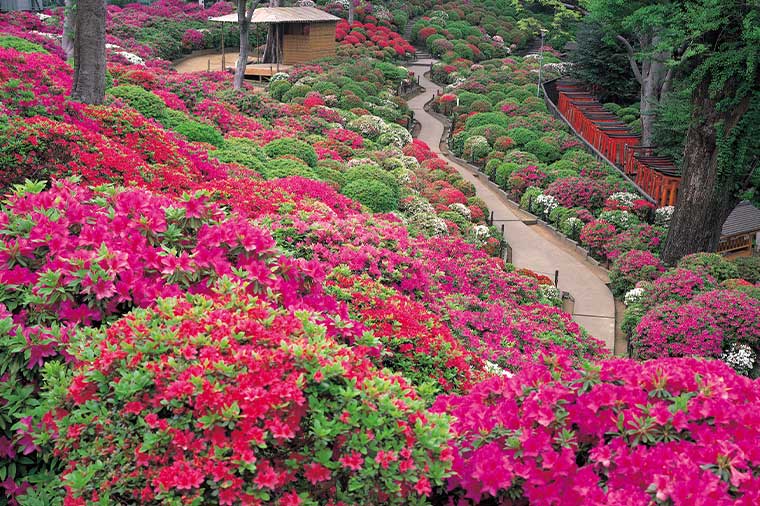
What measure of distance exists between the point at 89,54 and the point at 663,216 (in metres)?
14.5

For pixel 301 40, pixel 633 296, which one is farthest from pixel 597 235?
pixel 301 40

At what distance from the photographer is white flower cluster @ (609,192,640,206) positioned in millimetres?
20047

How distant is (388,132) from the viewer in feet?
80.6

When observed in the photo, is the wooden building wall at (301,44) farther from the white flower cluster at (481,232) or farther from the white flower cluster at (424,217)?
the white flower cluster at (424,217)

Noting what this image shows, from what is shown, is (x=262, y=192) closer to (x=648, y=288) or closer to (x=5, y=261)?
(x=5, y=261)

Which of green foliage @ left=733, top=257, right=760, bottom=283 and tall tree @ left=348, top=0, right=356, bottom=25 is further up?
tall tree @ left=348, top=0, right=356, bottom=25

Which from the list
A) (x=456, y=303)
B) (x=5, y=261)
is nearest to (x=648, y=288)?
(x=456, y=303)

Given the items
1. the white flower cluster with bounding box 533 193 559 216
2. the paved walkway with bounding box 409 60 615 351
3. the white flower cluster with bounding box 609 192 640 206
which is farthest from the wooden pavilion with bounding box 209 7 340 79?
the white flower cluster with bounding box 609 192 640 206

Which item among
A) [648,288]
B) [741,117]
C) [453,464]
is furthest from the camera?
[741,117]

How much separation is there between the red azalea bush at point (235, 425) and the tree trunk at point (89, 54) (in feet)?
26.7

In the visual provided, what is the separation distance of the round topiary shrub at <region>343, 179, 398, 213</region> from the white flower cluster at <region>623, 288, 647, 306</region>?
16.5 feet

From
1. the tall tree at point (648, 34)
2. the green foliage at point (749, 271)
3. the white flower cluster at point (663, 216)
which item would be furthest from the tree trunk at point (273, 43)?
the green foliage at point (749, 271)

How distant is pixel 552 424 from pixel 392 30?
43574 millimetres

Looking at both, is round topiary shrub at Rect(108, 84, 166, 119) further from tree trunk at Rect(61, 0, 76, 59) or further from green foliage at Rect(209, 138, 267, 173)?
tree trunk at Rect(61, 0, 76, 59)
